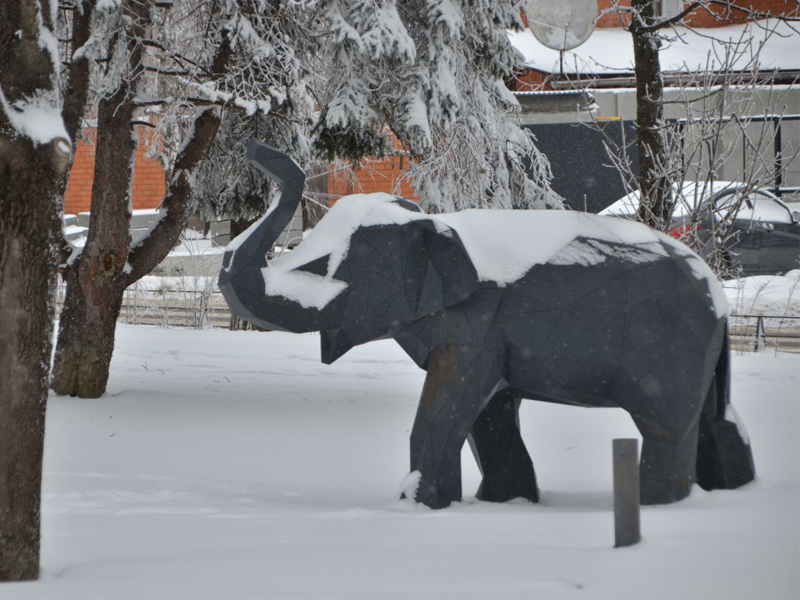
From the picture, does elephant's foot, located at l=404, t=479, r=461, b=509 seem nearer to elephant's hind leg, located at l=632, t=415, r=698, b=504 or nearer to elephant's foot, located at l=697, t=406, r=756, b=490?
elephant's hind leg, located at l=632, t=415, r=698, b=504

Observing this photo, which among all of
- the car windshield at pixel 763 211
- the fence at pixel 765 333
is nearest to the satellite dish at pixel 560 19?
the fence at pixel 765 333

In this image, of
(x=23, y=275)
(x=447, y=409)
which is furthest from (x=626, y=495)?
(x=23, y=275)

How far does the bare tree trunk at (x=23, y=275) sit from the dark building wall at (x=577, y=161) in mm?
18260

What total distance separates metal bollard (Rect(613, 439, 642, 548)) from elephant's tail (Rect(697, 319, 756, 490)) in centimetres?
172

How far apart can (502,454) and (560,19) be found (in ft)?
30.2

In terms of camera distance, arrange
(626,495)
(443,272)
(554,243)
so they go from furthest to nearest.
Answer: (554,243) < (443,272) < (626,495)

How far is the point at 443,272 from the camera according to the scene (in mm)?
5598

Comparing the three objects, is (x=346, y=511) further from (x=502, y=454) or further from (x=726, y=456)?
(x=726, y=456)

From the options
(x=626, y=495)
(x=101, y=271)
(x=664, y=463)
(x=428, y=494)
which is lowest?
(x=428, y=494)

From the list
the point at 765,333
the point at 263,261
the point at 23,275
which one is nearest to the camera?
the point at 23,275

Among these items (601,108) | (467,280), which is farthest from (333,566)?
(601,108)

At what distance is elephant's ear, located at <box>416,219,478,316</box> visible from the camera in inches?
218

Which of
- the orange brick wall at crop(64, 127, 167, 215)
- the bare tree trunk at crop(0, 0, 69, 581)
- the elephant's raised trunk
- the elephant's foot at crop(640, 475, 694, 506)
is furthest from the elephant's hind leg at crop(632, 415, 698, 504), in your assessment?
the orange brick wall at crop(64, 127, 167, 215)

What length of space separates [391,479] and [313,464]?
723mm
